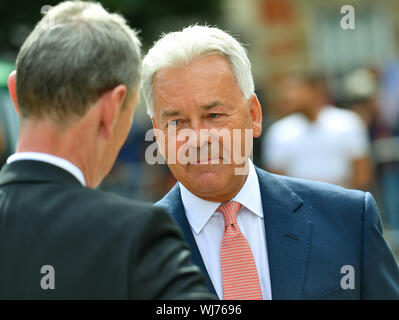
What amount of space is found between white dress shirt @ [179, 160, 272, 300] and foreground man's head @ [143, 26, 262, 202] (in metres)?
0.04

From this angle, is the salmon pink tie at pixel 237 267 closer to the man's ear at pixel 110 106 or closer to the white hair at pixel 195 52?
the white hair at pixel 195 52

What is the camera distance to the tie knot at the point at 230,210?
3166 millimetres

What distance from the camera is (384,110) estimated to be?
9.50 m

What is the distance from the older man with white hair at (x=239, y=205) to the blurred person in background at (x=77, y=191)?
2.64ft

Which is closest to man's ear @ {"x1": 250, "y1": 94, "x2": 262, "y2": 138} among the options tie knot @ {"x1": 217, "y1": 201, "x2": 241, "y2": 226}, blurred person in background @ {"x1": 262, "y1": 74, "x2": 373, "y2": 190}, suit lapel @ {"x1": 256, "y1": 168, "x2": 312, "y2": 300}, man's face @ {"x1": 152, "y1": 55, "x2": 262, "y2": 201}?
man's face @ {"x1": 152, "y1": 55, "x2": 262, "y2": 201}

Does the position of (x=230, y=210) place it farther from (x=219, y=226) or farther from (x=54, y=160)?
(x=54, y=160)

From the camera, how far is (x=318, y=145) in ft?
25.4

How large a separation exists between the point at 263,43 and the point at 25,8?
597cm

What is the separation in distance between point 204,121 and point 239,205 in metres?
0.35

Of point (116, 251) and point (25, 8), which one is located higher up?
point (25, 8)

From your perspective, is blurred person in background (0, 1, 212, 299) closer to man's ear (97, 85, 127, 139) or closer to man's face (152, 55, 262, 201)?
man's ear (97, 85, 127, 139)

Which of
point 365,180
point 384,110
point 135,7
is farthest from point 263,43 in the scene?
point 365,180
